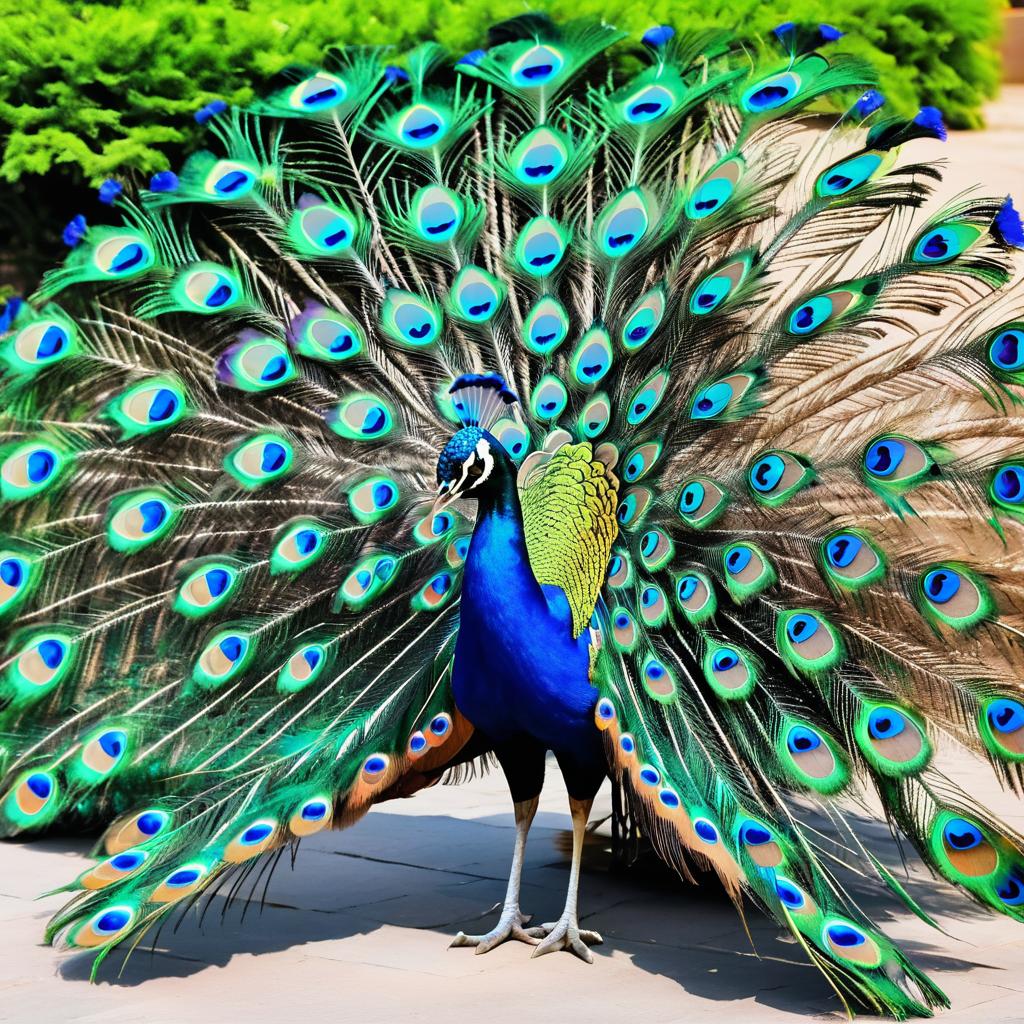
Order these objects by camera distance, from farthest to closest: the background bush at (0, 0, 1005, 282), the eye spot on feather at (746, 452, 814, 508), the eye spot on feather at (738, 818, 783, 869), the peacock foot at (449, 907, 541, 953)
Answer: the background bush at (0, 0, 1005, 282)
the peacock foot at (449, 907, 541, 953)
the eye spot on feather at (746, 452, 814, 508)
the eye spot on feather at (738, 818, 783, 869)

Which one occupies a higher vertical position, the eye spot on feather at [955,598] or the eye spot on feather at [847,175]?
the eye spot on feather at [847,175]

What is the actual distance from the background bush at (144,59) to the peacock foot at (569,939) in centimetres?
708

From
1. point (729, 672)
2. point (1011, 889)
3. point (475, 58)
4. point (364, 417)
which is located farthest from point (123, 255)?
point (1011, 889)

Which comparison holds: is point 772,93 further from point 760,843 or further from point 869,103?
point 760,843

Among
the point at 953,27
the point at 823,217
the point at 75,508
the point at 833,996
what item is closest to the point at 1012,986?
the point at 833,996

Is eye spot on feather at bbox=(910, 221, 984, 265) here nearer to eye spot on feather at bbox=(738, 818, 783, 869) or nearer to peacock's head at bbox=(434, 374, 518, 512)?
peacock's head at bbox=(434, 374, 518, 512)

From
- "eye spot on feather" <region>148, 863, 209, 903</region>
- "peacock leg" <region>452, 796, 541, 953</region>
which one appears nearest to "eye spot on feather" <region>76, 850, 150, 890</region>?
"eye spot on feather" <region>148, 863, 209, 903</region>

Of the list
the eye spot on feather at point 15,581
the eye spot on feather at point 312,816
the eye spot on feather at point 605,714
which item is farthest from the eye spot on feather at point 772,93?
the eye spot on feather at point 15,581

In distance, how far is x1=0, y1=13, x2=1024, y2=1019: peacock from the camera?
4.37m

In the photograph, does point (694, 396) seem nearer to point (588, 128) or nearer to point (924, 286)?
point (924, 286)

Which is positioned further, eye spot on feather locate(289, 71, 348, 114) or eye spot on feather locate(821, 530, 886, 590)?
eye spot on feather locate(289, 71, 348, 114)

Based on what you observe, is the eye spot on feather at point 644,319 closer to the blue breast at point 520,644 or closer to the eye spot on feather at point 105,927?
the blue breast at point 520,644

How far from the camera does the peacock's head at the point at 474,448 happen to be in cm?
422

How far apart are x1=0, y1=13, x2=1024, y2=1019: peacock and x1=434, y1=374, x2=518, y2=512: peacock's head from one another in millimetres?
14
